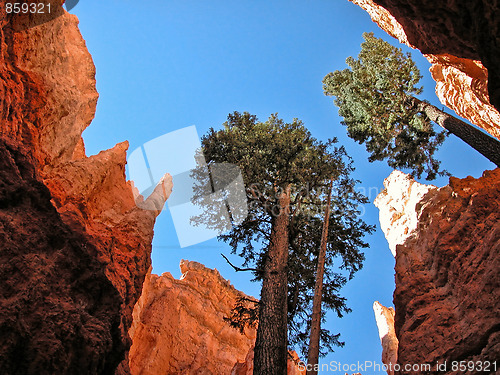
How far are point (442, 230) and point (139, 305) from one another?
666 inches

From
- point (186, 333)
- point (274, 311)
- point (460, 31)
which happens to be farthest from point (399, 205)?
point (186, 333)

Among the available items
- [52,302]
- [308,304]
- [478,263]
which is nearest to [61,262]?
[52,302]

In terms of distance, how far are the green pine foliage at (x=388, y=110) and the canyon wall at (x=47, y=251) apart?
34.8ft

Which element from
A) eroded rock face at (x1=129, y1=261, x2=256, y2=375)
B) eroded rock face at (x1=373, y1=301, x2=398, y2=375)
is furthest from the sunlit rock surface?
eroded rock face at (x1=129, y1=261, x2=256, y2=375)

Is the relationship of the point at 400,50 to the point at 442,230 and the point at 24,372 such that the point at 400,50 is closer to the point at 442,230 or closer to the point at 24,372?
the point at 442,230

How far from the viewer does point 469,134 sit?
35.2ft

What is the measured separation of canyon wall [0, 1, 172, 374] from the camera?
205 inches

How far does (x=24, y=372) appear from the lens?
5.01 meters

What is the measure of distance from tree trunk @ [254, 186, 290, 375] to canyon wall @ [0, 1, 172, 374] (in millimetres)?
3092

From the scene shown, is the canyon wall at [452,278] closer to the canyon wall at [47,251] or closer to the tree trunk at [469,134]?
the tree trunk at [469,134]

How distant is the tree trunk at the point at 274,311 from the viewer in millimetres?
7520

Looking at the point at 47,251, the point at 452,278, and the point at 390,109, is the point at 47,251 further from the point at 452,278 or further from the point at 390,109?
the point at 390,109

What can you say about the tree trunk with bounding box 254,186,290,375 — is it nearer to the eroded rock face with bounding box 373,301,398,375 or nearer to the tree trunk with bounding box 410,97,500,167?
the tree trunk with bounding box 410,97,500,167

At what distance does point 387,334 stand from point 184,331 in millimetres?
14295
